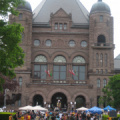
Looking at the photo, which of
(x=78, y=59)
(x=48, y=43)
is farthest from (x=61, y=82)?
(x=48, y=43)

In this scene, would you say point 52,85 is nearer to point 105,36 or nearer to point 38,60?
point 38,60

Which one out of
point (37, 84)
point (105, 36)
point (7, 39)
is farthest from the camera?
point (105, 36)

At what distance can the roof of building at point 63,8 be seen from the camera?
2863 inches

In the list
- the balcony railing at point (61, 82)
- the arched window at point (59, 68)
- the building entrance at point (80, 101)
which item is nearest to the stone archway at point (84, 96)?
the balcony railing at point (61, 82)

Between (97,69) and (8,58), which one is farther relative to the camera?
(97,69)

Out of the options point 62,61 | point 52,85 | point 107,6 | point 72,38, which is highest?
point 107,6

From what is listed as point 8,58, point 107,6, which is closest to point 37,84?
point 107,6

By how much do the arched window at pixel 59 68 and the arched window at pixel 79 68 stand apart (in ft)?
7.80

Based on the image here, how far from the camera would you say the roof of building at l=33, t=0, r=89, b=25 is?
72.7 m

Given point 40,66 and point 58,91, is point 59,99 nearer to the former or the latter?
point 58,91

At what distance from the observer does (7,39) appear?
26.6m

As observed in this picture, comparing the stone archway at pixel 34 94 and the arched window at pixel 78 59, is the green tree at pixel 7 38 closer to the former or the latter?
the stone archway at pixel 34 94

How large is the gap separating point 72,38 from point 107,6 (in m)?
10.3

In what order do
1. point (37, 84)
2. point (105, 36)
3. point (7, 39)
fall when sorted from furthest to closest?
point (105, 36) → point (37, 84) → point (7, 39)
